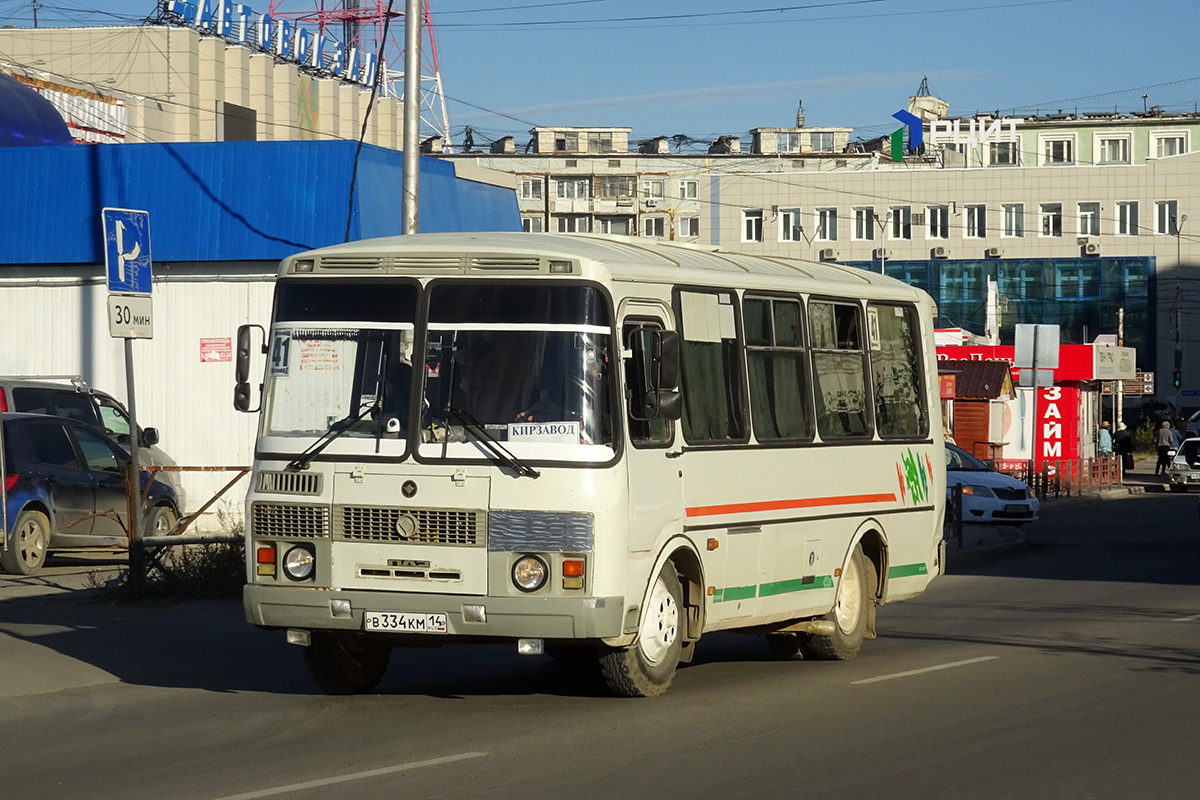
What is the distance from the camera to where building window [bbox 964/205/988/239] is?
88938 mm

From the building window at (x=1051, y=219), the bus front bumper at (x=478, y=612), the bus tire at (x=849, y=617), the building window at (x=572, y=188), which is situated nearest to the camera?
the bus front bumper at (x=478, y=612)

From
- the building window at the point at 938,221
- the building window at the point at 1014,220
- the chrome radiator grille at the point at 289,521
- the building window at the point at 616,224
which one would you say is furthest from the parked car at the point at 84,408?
the building window at the point at 616,224

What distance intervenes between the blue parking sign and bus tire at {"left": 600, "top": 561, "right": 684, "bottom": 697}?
6.07 m

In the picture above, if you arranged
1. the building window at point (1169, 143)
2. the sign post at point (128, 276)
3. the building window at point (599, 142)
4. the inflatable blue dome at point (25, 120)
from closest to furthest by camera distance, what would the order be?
the sign post at point (128, 276), the inflatable blue dome at point (25, 120), the building window at point (1169, 143), the building window at point (599, 142)

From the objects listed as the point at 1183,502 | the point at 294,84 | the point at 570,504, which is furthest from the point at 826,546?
the point at 294,84

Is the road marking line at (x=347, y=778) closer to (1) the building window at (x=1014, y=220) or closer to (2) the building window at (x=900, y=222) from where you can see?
(1) the building window at (x=1014, y=220)

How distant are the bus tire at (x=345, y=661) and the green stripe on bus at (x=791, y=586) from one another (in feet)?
8.41

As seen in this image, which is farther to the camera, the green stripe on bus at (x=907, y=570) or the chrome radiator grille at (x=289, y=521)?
the green stripe on bus at (x=907, y=570)

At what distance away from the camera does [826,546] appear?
11727mm

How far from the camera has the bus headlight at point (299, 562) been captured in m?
9.40

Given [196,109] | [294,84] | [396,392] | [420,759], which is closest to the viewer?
[420,759]

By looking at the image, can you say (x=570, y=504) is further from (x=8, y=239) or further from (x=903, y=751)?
(x=8, y=239)

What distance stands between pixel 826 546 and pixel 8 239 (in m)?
15.9

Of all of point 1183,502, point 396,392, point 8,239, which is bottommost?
point 1183,502
